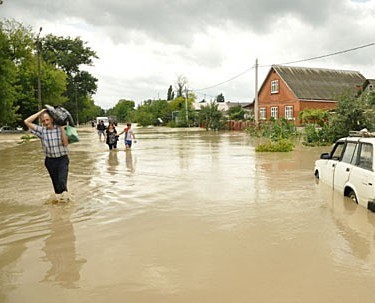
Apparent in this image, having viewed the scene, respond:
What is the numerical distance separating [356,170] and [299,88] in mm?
39541

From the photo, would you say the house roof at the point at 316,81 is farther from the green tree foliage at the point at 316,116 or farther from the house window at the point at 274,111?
the green tree foliage at the point at 316,116

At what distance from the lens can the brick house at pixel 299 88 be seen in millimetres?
44594

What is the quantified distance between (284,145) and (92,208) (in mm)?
13482

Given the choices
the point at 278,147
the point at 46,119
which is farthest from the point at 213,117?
the point at 46,119

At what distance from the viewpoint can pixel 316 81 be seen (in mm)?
47812

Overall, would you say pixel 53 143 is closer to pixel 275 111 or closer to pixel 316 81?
pixel 275 111

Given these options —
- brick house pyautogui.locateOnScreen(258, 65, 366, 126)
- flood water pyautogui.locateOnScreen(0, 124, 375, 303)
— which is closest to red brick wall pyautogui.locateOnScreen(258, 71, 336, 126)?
brick house pyautogui.locateOnScreen(258, 65, 366, 126)

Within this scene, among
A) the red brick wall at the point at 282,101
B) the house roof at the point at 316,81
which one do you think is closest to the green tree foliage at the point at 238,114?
the red brick wall at the point at 282,101

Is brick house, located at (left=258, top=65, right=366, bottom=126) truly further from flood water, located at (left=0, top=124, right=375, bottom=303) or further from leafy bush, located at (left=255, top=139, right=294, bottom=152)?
flood water, located at (left=0, top=124, right=375, bottom=303)

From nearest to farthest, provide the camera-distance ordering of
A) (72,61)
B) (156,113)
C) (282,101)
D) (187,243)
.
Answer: (187,243) < (282,101) < (72,61) < (156,113)

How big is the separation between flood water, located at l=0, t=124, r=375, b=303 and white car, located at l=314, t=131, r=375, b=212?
0.25m

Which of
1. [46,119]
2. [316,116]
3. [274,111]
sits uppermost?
[274,111]

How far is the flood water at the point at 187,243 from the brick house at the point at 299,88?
3539cm

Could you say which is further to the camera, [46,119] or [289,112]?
[289,112]
